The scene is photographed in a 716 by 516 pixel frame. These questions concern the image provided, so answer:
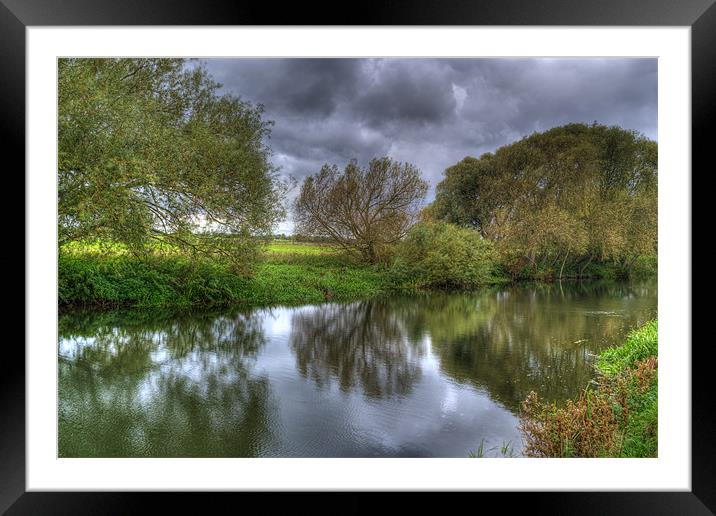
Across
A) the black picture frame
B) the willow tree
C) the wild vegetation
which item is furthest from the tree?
the black picture frame

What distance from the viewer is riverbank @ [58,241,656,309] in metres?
5.91

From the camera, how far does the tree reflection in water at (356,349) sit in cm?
466

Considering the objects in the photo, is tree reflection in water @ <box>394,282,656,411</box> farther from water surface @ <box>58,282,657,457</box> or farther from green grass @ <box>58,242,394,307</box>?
green grass @ <box>58,242,394,307</box>

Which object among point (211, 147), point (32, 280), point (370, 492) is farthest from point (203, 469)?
point (211, 147)

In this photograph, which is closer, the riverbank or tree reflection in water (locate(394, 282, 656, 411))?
tree reflection in water (locate(394, 282, 656, 411))

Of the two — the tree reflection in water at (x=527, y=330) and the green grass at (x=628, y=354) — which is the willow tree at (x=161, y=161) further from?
the green grass at (x=628, y=354)

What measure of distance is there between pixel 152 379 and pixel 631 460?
13.0ft

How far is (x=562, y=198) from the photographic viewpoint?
782cm

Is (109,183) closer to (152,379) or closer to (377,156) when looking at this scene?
(152,379)
